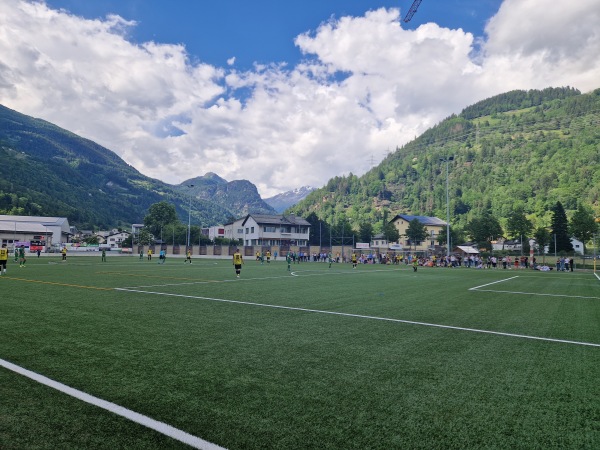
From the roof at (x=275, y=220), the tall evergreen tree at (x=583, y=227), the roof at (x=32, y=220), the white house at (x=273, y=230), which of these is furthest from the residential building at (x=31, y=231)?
the tall evergreen tree at (x=583, y=227)

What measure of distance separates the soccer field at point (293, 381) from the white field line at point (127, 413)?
2 cm

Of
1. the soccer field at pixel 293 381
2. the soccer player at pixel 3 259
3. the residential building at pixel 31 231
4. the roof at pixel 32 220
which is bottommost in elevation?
the soccer field at pixel 293 381

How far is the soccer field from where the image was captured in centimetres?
331

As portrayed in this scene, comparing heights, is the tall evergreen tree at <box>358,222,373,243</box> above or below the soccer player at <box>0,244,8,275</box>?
above

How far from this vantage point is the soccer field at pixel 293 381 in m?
3.31

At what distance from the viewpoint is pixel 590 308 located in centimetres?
1194

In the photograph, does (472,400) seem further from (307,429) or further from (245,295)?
(245,295)

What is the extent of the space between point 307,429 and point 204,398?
125 cm

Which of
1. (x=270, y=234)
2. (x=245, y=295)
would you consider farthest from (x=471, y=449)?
(x=270, y=234)

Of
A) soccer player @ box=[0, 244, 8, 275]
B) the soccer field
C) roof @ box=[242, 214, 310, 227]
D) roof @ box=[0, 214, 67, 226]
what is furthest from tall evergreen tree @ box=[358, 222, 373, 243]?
the soccer field

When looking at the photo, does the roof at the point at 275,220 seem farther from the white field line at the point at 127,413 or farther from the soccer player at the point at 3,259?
the white field line at the point at 127,413

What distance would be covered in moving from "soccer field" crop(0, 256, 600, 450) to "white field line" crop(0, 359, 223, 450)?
20 millimetres

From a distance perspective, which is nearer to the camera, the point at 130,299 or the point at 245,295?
the point at 130,299

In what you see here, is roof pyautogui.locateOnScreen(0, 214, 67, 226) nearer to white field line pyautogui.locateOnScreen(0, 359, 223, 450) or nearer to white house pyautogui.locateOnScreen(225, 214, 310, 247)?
white house pyautogui.locateOnScreen(225, 214, 310, 247)
